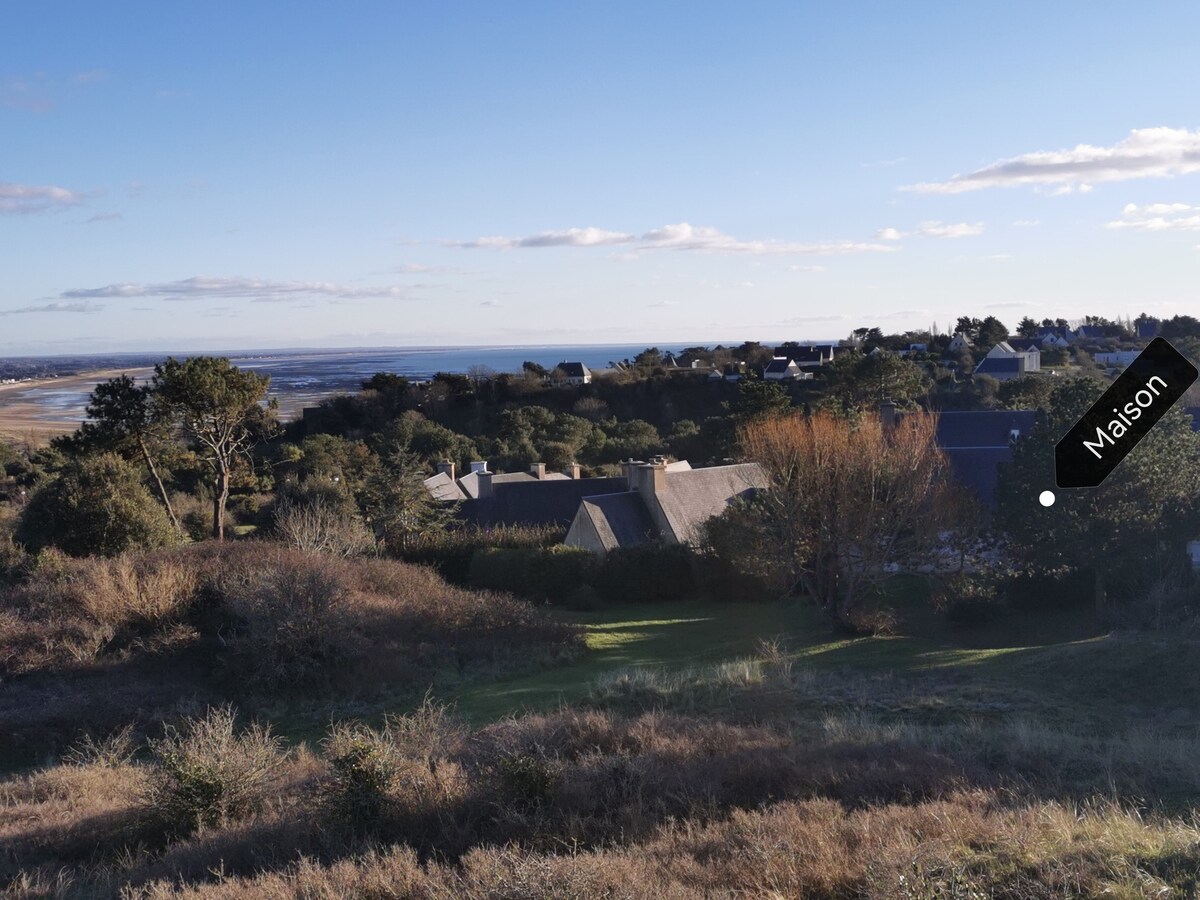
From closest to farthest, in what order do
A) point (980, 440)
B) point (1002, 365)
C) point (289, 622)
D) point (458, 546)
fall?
1. point (289, 622)
2. point (458, 546)
3. point (980, 440)
4. point (1002, 365)

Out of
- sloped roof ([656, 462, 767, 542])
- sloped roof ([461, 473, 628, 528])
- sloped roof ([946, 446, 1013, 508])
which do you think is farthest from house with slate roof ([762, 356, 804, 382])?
sloped roof ([946, 446, 1013, 508])

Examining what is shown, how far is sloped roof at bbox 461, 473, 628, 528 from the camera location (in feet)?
108

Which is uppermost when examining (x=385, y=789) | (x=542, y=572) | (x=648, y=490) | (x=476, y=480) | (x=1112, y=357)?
(x=1112, y=357)

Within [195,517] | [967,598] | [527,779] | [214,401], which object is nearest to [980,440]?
[967,598]

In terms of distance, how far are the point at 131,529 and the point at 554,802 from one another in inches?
765

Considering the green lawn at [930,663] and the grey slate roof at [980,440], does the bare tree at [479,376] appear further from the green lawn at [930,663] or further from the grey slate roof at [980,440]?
the green lawn at [930,663]

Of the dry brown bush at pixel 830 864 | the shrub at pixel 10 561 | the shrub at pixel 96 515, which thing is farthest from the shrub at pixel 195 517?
the dry brown bush at pixel 830 864

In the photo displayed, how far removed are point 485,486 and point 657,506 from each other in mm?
8266

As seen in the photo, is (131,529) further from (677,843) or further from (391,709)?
(677,843)

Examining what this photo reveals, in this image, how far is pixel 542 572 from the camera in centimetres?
2542

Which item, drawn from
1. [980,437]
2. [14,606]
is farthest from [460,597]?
[980,437]

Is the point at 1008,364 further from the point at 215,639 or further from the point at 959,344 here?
the point at 215,639

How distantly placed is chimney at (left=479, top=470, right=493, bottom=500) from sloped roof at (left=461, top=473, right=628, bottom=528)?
0.22 metres

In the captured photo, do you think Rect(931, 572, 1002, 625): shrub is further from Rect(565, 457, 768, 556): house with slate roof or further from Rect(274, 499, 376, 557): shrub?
Rect(274, 499, 376, 557): shrub
